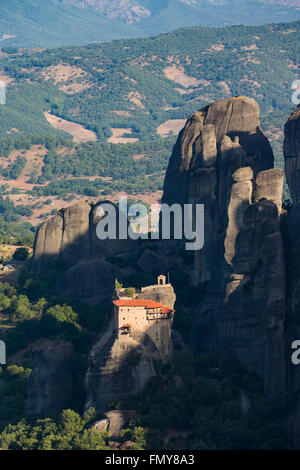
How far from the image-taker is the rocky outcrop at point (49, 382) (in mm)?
94500

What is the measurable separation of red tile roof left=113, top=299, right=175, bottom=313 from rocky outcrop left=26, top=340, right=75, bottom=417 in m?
6.82

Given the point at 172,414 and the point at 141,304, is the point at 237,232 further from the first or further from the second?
the point at 172,414

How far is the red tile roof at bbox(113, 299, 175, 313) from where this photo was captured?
304 ft

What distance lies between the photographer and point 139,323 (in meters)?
92.4

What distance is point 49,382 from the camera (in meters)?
94.6

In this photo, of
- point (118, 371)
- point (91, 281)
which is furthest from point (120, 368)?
point (91, 281)

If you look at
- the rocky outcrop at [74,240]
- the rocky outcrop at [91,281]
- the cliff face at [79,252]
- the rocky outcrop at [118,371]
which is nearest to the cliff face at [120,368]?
the rocky outcrop at [118,371]

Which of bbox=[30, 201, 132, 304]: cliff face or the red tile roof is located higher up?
bbox=[30, 201, 132, 304]: cliff face

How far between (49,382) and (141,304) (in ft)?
32.3

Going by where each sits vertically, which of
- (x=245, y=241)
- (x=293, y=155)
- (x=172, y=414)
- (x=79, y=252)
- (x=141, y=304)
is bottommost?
(x=172, y=414)

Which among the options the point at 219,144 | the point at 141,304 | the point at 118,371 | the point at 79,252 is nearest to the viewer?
the point at 118,371

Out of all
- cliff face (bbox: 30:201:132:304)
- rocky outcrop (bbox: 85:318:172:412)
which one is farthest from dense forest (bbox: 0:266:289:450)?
cliff face (bbox: 30:201:132:304)

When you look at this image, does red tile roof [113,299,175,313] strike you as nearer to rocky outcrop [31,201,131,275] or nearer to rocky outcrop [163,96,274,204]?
rocky outcrop [163,96,274,204]
